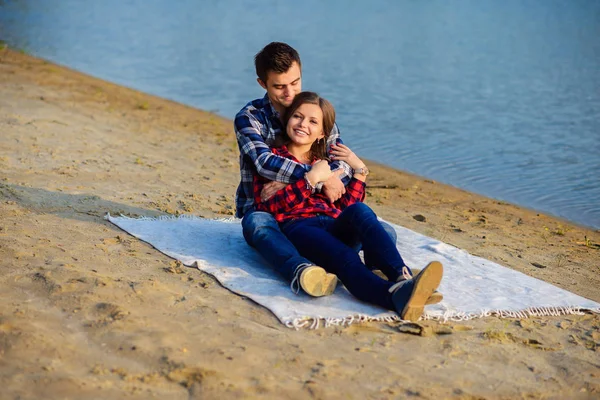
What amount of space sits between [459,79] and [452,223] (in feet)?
25.2

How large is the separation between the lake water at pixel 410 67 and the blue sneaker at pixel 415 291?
4.11m

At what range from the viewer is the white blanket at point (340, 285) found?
13.4ft

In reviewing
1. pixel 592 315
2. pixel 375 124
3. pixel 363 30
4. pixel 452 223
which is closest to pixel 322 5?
pixel 363 30

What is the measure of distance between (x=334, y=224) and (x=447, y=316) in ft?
2.84

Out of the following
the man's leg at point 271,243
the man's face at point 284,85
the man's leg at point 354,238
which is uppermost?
the man's face at point 284,85

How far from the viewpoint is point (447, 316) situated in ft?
13.6

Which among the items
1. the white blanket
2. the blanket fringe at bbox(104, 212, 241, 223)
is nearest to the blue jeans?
the white blanket

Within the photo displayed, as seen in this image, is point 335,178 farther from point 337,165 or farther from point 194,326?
point 194,326

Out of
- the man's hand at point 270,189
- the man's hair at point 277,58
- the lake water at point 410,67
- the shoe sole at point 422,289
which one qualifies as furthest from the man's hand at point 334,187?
the lake water at point 410,67

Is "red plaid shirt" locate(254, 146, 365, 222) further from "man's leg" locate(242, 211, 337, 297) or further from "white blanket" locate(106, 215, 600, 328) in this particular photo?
"white blanket" locate(106, 215, 600, 328)

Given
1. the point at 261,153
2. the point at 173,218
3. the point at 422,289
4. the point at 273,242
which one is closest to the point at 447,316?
the point at 422,289

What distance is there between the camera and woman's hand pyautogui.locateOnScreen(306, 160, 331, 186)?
15.0 feet

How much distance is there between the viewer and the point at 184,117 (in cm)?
1074

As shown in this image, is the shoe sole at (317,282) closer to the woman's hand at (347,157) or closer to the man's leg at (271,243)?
the man's leg at (271,243)
